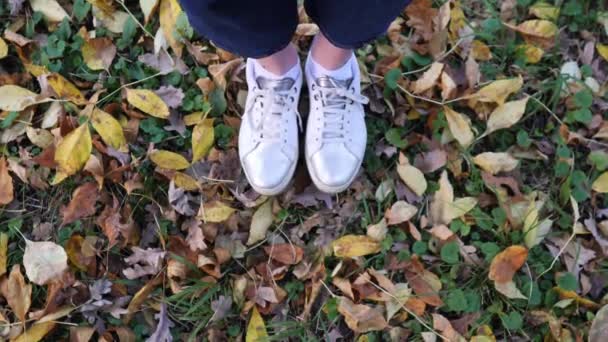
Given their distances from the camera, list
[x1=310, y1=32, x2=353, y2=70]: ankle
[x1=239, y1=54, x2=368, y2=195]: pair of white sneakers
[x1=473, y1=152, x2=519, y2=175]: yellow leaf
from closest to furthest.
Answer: [x1=310, y1=32, x2=353, y2=70]: ankle → [x1=239, y1=54, x2=368, y2=195]: pair of white sneakers → [x1=473, y1=152, x2=519, y2=175]: yellow leaf

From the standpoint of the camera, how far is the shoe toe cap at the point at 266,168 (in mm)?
1321

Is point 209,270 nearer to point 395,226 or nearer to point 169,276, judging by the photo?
point 169,276

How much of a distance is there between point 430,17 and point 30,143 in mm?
1172

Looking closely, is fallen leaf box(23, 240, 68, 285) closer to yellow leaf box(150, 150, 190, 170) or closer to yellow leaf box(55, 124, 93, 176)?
yellow leaf box(55, 124, 93, 176)

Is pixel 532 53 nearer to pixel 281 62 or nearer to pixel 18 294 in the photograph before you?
pixel 281 62

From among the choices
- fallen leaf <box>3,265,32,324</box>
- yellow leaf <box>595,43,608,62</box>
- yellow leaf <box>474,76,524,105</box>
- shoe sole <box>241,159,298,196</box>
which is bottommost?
fallen leaf <box>3,265,32,324</box>

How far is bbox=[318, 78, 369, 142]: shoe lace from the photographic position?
4.42 ft

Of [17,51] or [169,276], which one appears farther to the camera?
[17,51]

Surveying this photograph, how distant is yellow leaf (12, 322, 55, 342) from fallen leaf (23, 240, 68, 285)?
0.33 feet

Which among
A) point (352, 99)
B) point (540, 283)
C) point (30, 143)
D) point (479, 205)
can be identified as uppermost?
point (352, 99)

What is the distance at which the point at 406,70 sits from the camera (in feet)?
5.01

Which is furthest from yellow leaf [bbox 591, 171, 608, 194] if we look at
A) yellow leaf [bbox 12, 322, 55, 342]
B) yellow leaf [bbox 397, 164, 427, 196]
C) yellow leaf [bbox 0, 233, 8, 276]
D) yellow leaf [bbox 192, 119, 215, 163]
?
yellow leaf [bbox 0, 233, 8, 276]

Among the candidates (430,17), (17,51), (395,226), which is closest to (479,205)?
(395,226)

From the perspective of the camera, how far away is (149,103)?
1.44m
